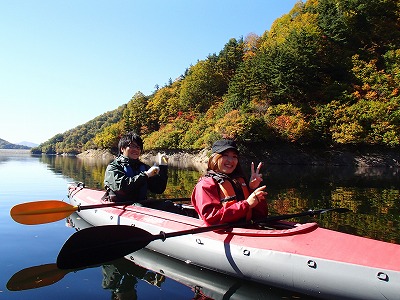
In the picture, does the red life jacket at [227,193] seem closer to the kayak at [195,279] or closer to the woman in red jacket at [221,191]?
the woman in red jacket at [221,191]

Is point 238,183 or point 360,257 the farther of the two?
point 238,183

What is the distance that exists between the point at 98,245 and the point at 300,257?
7.92ft

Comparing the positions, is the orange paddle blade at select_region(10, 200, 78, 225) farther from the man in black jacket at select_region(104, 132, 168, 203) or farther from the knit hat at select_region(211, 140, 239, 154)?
the knit hat at select_region(211, 140, 239, 154)

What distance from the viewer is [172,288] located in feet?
14.2

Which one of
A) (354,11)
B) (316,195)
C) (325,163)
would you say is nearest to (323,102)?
(325,163)

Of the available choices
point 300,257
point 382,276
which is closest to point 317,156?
point 300,257

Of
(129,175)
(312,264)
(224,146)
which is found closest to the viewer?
(312,264)

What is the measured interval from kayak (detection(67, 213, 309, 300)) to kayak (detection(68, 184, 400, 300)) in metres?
0.10

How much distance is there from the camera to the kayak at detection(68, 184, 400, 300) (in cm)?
346

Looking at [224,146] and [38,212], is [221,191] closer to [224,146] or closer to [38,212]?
[224,146]

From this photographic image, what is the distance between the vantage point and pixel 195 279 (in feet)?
15.3

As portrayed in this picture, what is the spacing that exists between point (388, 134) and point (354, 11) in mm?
20598

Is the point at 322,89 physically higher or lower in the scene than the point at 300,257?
higher

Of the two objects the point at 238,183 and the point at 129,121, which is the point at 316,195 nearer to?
the point at 238,183
